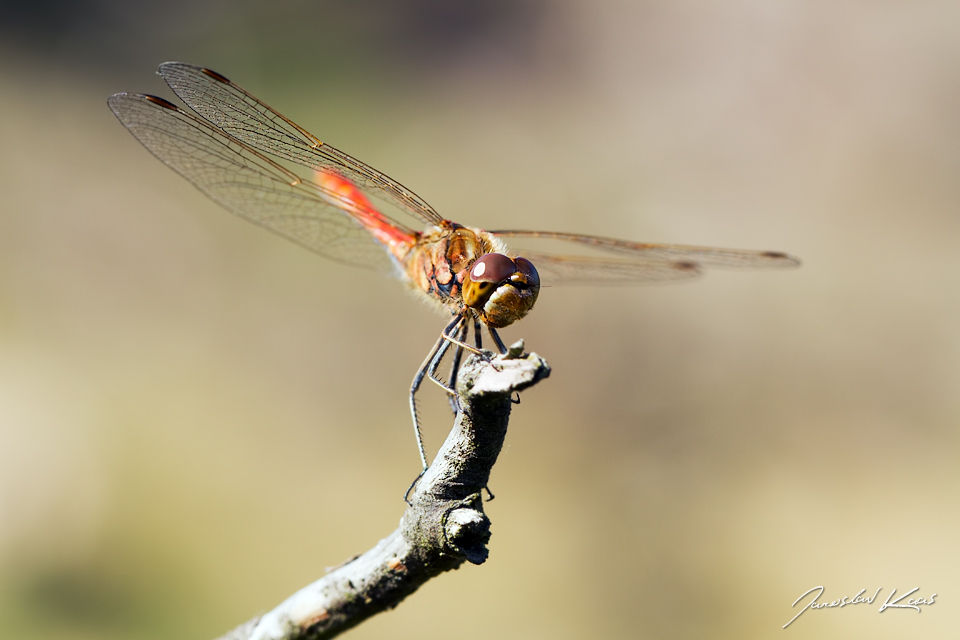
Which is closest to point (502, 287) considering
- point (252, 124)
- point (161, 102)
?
point (252, 124)

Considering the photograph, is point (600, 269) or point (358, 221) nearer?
point (358, 221)

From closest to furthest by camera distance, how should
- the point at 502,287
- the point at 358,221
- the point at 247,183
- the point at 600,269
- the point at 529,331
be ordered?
the point at 502,287
the point at 247,183
the point at 358,221
the point at 600,269
the point at 529,331

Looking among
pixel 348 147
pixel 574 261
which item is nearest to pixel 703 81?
pixel 348 147

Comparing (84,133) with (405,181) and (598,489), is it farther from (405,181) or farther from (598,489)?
(598,489)

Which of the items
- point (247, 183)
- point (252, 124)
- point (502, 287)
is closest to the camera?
point (502, 287)
